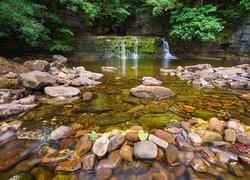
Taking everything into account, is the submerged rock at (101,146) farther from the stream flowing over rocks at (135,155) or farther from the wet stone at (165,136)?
the wet stone at (165,136)

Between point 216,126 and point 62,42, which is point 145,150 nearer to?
point 216,126

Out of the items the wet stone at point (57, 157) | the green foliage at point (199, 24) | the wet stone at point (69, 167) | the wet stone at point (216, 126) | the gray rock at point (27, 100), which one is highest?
the green foliage at point (199, 24)

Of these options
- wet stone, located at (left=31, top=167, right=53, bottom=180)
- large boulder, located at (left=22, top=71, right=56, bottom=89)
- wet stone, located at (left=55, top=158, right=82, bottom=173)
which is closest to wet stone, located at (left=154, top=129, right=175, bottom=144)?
wet stone, located at (left=55, top=158, right=82, bottom=173)

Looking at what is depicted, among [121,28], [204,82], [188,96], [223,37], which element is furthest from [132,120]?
[121,28]

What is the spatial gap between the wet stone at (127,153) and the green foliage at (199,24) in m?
9.82

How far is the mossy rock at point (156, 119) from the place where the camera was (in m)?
2.18

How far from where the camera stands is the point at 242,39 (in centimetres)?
1002

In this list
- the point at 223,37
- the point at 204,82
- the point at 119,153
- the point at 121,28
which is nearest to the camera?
the point at 119,153

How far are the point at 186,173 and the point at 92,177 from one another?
33.4 inches

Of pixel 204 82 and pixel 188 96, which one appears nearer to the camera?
pixel 188 96

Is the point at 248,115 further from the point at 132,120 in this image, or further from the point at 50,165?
the point at 50,165

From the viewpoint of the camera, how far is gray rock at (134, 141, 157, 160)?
1530 millimetres

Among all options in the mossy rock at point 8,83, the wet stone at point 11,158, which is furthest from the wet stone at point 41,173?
the mossy rock at point 8,83

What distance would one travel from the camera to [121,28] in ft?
57.7
